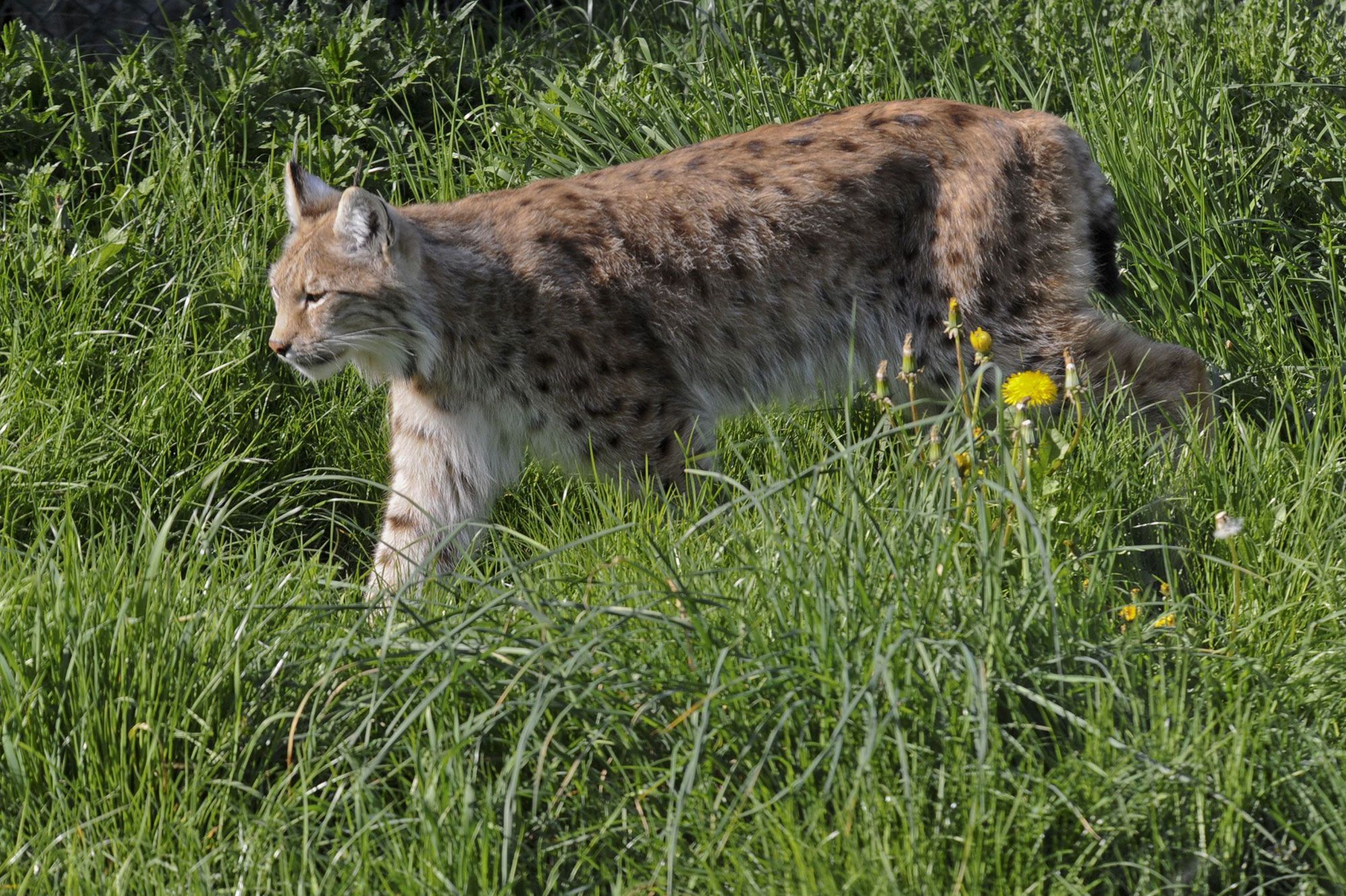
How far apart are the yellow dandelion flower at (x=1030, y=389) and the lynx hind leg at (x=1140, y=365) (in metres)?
1.40

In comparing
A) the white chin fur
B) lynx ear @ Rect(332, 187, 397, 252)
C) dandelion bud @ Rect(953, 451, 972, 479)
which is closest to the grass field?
dandelion bud @ Rect(953, 451, 972, 479)

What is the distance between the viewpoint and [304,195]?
4.61 m

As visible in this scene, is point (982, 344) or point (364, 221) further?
point (364, 221)

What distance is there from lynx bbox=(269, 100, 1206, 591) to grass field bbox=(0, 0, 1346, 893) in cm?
21

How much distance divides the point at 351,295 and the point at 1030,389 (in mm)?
1968

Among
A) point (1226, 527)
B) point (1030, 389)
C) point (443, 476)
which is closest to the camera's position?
point (1226, 527)

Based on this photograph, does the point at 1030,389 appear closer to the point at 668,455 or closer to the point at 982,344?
the point at 982,344

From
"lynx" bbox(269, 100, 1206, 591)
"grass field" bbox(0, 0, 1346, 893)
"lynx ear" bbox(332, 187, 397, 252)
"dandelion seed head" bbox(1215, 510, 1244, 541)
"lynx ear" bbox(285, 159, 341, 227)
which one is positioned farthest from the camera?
"lynx ear" bbox(285, 159, 341, 227)

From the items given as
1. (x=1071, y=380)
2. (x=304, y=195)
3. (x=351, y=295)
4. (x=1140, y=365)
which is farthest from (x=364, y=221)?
(x=1140, y=365)

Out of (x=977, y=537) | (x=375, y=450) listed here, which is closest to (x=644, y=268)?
(x=375, y=450)

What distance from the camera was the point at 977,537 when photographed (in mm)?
2951

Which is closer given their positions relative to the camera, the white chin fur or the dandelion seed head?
the dandelion seed head

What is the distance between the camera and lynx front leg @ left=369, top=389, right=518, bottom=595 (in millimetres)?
Answer: 4457

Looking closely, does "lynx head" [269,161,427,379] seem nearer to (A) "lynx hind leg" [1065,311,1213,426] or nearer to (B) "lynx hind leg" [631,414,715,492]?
(B) "lynx hind leg" [631,414,715,492]
